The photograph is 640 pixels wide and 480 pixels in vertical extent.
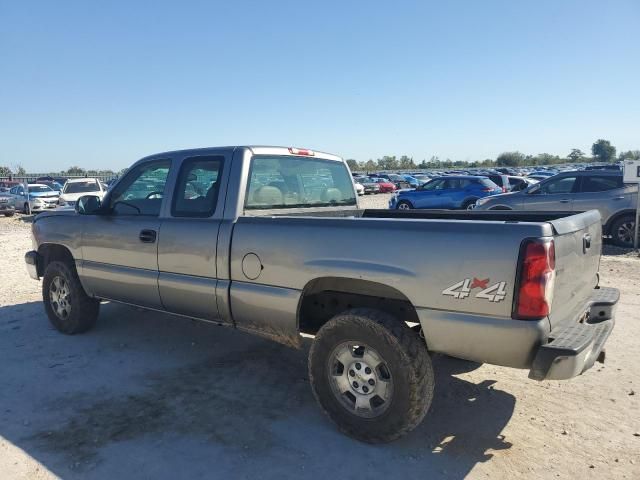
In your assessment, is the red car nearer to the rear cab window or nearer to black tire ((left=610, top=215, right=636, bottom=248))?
the rear cab window

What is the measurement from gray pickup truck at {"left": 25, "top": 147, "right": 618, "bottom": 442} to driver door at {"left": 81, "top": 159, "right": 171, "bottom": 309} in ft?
0.05

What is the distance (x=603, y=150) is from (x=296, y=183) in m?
134

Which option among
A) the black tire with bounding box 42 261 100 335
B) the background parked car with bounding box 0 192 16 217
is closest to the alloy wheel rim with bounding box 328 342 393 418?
the black tire with bounding box 42 261 100 335

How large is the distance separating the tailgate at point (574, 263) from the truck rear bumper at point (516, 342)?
14 centimetres

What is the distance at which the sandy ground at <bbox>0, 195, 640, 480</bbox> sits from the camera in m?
3.12

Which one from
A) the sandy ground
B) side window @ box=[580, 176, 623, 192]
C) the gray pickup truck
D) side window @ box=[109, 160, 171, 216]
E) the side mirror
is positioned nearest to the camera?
the gray pickup truck

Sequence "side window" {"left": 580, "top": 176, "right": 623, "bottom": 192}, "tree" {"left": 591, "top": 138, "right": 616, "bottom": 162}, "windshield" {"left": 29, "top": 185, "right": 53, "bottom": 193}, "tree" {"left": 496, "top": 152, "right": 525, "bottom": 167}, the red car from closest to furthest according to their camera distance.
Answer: "side window" {"left": 580, "top": 176, "right": 623, "bottom": 192}
"windshield" {"left": 29, "top": 185, "right": 53, "bottom": 193}
the red car
"tree" {"left": 496, "top": 152, "right": 525, "bottom": 167}
"tree" {"left": 591, "top": 138, "right": 616, "bottom": 162}


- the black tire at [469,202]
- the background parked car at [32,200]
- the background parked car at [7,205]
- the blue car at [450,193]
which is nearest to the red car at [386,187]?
the blue car at [450,193]

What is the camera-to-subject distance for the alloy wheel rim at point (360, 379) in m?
3.30

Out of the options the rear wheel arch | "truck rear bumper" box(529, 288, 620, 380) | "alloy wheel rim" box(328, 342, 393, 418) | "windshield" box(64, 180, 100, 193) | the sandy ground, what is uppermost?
"windshield" box(64, 180, 100, 193)

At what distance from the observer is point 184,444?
3.37 m

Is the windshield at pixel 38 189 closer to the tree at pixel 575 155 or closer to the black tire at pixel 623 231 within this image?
the black tire at pixel 623 231

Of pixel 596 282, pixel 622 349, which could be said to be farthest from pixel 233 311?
pixel 622 349

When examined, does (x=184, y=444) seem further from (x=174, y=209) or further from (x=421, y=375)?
(x=174, y=209)
